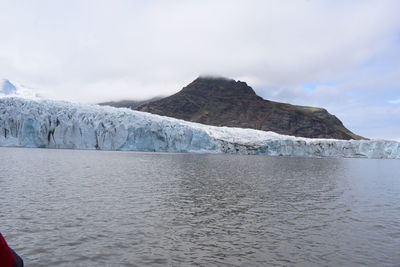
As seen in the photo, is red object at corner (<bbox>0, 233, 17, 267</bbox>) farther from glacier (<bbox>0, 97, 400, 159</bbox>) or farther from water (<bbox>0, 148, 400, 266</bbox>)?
glacier (<bbox>0, 97, 400, 159</bbox>)

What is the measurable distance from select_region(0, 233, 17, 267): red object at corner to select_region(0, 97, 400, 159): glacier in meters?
73.2

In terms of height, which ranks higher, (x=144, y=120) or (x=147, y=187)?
(x=144, y=120)

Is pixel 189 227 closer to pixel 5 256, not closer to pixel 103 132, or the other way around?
pixel 5 256

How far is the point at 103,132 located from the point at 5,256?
75230mm

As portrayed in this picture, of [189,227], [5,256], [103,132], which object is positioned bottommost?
[189,227]

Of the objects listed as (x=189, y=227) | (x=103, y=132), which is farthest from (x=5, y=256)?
(x=103, y=132)

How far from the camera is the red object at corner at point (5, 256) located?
4.37m

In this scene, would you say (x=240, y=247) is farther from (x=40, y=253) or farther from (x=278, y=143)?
(x=278, y=143)

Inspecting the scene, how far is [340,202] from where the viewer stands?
21.8 m

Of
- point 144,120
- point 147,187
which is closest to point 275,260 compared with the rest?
point 147,187

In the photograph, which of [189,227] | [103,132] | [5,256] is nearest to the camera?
[5,256]

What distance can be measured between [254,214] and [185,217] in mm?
3971

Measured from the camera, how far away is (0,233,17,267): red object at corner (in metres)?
4.37

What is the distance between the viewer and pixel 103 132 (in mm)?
76438
